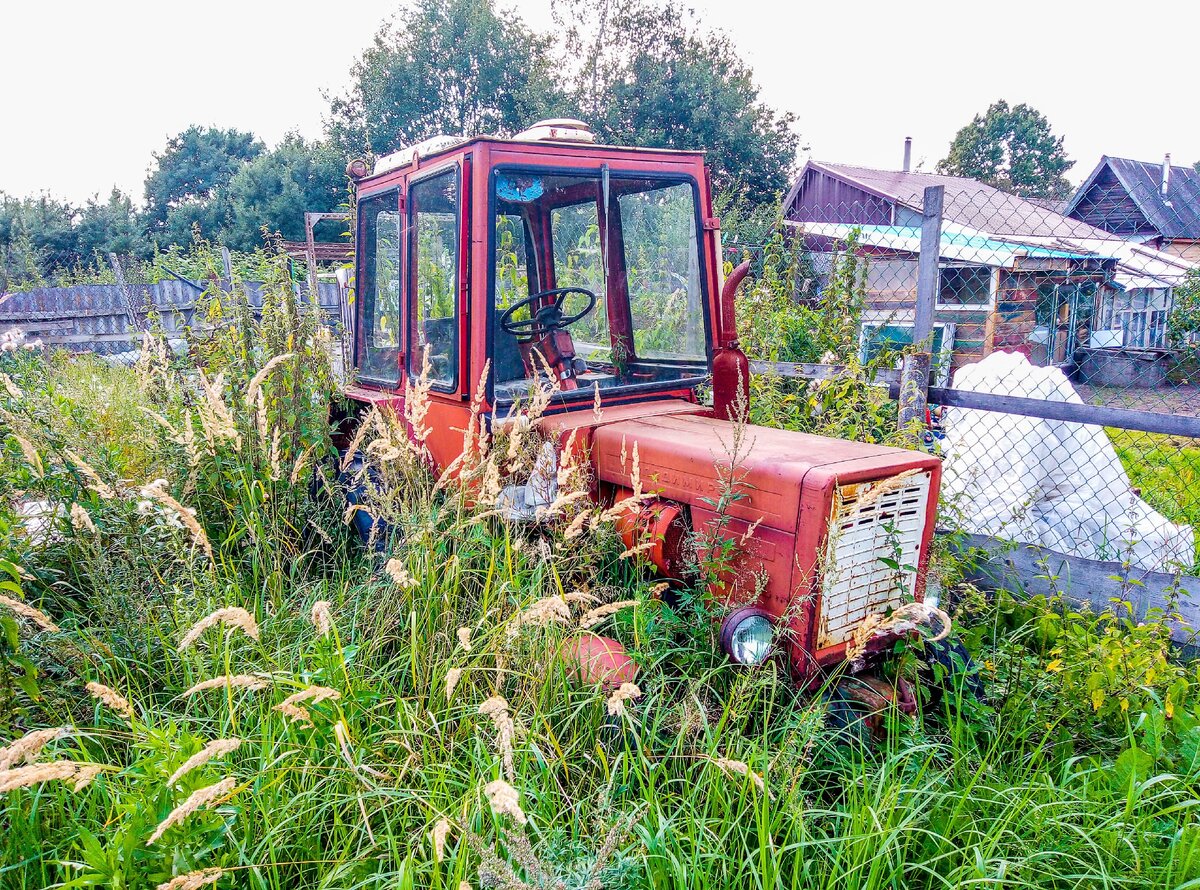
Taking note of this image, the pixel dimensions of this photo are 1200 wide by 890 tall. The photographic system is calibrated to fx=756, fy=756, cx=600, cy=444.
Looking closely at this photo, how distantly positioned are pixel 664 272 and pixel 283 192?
3027 cm

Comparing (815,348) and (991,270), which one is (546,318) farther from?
(991,270)

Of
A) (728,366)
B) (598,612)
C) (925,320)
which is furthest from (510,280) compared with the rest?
(925,320)

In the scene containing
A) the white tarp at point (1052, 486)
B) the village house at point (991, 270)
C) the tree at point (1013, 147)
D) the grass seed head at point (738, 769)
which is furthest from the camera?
the tree at point (1013, 147)

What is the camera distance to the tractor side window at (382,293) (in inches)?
154

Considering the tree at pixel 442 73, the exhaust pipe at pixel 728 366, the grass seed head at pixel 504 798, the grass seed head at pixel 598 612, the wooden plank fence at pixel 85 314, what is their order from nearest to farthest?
the grass seed head at pixel 504 798
the grass seed head at pixel 598 612
the exhaust pipe at pixel 728 366
the wooden plank fence at pixel 85 314
the tree at pixel 442 73

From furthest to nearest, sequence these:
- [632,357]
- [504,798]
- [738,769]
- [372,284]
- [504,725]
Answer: [372,284]
[632,357]
[738,769]
[504,725]
[504,798]

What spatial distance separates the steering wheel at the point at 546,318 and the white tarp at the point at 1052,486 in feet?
6.89

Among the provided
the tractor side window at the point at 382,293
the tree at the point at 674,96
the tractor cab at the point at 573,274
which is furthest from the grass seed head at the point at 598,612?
the tree at the point at 674,96

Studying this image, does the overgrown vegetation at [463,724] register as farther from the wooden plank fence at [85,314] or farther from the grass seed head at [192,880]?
the wooden plank fence at [85,314]

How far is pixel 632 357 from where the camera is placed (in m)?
3.72

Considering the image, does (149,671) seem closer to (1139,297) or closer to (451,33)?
(1139,297)

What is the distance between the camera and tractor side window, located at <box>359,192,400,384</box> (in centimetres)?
391

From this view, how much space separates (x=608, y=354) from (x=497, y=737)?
203 centimetres

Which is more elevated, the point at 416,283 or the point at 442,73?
the point at 442,73
